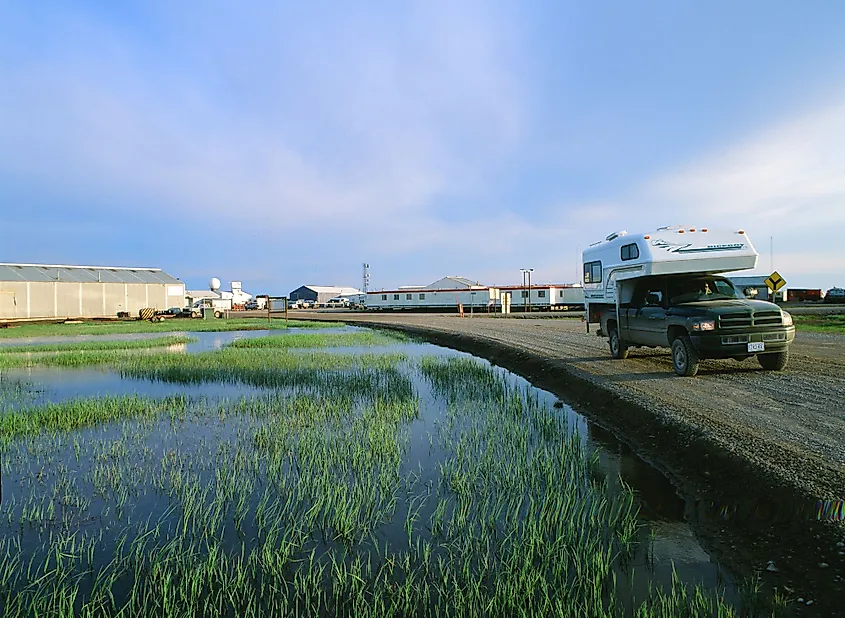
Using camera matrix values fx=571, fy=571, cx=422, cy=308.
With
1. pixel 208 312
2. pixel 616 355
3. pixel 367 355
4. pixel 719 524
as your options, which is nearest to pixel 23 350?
pixel 367 355

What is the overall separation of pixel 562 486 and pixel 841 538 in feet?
8.48

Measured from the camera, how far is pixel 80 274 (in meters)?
55.1

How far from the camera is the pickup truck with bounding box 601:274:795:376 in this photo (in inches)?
416

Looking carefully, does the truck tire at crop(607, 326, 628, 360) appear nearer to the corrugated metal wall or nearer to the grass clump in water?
the grass clump in water

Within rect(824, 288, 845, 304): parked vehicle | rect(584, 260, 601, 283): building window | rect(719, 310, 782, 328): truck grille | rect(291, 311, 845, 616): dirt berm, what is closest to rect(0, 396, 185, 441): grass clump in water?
rect(291, 311, 845, 616): dirt berm

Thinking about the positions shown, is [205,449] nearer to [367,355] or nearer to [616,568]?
[616,568]

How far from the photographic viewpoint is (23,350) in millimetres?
23406

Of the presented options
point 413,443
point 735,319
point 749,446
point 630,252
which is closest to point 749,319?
point 735,319

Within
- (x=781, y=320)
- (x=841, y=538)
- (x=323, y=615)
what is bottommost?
(x=323, y=615)

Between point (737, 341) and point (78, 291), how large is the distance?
56.8 metres

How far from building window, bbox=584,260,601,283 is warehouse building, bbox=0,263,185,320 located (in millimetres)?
50387

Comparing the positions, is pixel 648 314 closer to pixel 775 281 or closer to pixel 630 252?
pixel 630 252

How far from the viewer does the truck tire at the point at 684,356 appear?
10953 millimetres

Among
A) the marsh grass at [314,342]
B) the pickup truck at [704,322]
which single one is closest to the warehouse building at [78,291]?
the marsh grass at [314,342]
